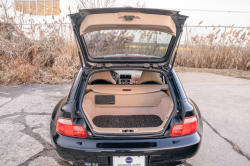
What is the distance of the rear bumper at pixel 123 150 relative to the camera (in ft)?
5.54

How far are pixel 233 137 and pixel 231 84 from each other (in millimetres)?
3687

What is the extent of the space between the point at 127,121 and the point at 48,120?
1.57 metres

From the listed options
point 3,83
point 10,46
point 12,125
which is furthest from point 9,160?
point 10,46

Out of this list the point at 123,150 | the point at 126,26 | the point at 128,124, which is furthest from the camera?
the point at 128,124

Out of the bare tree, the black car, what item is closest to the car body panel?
the black car

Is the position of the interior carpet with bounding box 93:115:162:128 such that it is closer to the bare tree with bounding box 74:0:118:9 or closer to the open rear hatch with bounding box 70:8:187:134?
the open rear hatch with bounding box 70:8:187:134

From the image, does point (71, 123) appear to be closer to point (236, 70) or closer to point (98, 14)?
point (98, 14)

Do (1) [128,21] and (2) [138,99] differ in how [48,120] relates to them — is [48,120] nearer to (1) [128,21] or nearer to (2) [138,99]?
(2) [138,99]

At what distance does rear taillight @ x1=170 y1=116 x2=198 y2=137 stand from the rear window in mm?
934

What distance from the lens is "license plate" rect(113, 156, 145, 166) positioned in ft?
5.63

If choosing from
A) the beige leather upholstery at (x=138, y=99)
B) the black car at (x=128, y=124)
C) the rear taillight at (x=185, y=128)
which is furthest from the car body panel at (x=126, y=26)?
the rear taillight at (x=185, y=128)

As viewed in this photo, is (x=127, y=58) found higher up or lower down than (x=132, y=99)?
higher up

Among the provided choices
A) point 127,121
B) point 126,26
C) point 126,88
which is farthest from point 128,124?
point 126,26

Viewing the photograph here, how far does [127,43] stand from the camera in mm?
3412
